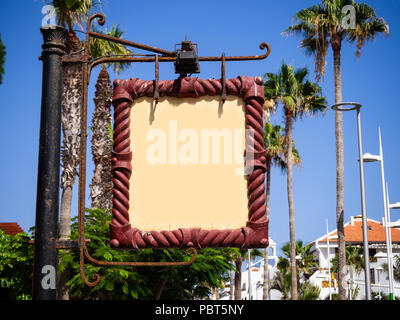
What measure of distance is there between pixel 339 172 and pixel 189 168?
2312cm

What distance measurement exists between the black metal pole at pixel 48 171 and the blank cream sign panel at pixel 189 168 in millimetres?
565

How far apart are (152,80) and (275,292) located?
6777 centimetres

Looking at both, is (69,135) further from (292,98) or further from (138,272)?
(292,98)

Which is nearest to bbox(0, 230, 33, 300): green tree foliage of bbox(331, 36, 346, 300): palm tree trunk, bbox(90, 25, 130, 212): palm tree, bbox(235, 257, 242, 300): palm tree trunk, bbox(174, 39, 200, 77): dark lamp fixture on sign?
bbox(90, 25, 130, 212): palm tree

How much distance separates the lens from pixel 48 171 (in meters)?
3.72

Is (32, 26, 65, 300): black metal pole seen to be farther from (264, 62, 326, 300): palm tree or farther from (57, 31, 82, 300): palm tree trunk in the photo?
(264, 62, 326, 300): palm tree

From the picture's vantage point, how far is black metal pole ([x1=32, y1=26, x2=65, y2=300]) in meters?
3.55

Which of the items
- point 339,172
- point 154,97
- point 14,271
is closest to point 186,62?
point 154,97

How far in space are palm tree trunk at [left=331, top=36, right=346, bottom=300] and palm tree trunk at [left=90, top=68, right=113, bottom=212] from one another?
1095 centimetres

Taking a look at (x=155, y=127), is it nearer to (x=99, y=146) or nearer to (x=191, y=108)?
(x=191, y=108)

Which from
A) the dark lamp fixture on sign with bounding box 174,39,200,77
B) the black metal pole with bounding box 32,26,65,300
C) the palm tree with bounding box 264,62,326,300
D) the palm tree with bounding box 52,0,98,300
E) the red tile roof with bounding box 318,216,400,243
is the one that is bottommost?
the black metal pole with bounding box 32,26,65,300

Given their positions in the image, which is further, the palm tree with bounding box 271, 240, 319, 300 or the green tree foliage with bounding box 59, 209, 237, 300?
the palm tree with bounding box 271, 240, 319, 300
